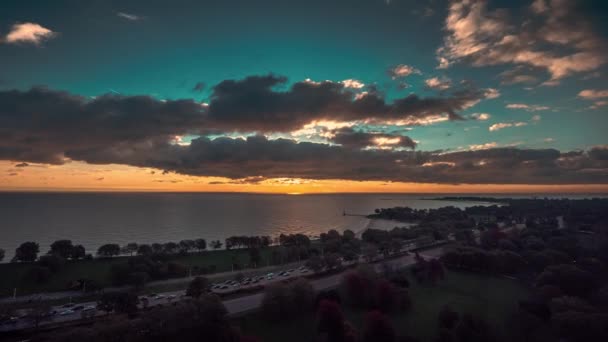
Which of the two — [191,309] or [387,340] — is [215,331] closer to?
[191,309]

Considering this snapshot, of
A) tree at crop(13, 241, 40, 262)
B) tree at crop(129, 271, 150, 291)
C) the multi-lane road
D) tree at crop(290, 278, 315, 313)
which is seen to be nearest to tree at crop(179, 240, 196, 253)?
tree at crop(129, 271, 150, 291)

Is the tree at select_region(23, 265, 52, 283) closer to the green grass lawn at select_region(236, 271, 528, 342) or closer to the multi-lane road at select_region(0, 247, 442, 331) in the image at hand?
the multi-lane road at select_region(0, 247, 442, 331)

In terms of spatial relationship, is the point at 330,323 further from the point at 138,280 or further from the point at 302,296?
the point at 138,280

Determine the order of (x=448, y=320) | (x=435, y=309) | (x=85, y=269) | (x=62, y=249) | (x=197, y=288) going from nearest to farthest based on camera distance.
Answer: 1. (x=448, y=320)
2. (x=435, y=309)
3. (x=197, y=288)
4. (x=85, y=269)
5. (x=62, y=249)

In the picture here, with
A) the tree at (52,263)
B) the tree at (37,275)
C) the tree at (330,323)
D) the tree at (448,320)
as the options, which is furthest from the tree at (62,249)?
the tree at (448,320)

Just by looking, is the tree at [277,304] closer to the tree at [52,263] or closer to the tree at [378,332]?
the tree at [378,332]

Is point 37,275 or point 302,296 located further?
point 37,275

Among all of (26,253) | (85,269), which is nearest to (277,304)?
(85,269)
